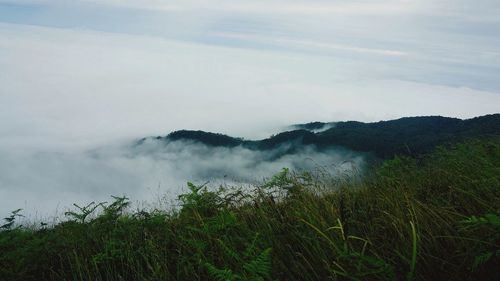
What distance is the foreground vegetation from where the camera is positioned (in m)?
2.45

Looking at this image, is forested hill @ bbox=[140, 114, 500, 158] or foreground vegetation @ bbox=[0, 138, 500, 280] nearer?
foreground vegetation @ bbox=[0, 138, 500, 280]

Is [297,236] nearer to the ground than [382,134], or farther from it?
nearer to the ground

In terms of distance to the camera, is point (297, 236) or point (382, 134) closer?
point (297, 236)

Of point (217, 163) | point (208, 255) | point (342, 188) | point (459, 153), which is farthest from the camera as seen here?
point (217, 163)

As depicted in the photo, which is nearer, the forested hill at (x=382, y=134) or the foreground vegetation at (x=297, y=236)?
the foreground vegetation at (x=297, y=236)

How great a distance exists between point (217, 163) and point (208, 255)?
180410 millimetres

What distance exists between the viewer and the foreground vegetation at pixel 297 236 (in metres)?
2.45

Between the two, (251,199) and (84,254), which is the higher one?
(251,199)

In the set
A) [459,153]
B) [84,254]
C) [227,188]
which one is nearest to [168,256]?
[84,254]

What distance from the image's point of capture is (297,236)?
10.5 ft

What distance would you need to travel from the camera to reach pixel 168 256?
3.52m

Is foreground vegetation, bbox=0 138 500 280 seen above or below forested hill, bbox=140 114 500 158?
below

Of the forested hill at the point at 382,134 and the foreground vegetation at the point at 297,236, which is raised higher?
the forested hill at the point at 382,134

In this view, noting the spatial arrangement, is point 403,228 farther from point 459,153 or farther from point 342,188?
point 459,153
